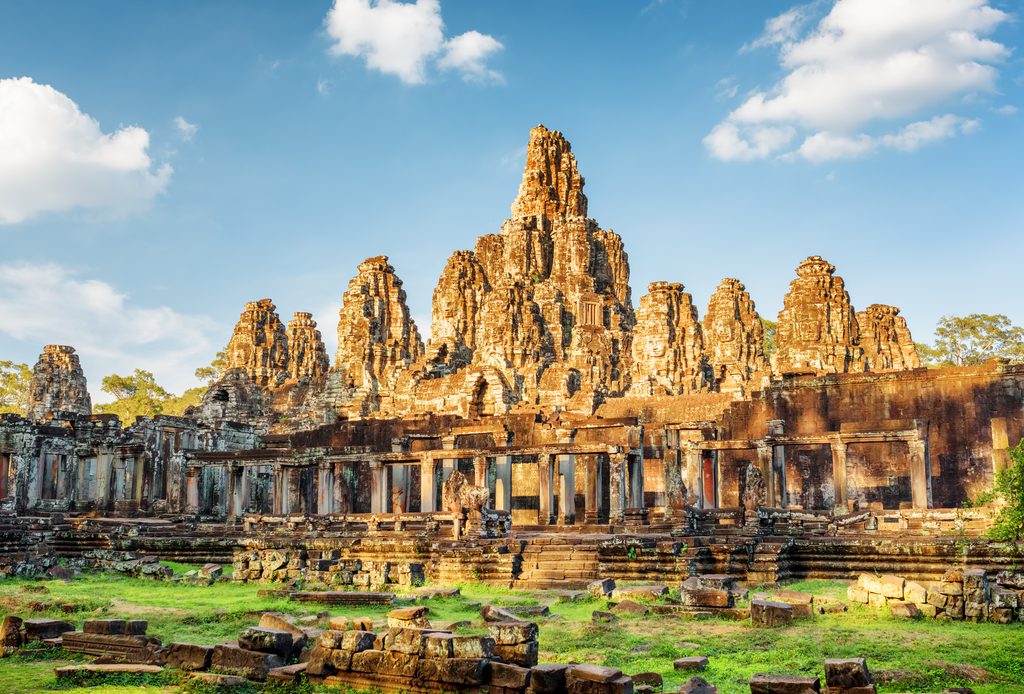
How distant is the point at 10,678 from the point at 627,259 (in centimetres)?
6890

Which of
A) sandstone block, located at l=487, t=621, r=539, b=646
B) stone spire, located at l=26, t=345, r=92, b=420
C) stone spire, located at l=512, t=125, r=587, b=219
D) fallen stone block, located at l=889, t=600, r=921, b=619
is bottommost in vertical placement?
fallen stone block, located at l=889, t=600, r=921, b=619

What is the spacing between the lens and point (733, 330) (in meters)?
62.2

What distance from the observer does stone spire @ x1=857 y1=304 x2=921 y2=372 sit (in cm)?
5981

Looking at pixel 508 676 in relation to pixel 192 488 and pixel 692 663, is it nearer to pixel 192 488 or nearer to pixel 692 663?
pixel 692 663

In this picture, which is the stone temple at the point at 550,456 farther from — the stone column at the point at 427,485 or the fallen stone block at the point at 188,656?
the fallen stone block at the point at 188,656

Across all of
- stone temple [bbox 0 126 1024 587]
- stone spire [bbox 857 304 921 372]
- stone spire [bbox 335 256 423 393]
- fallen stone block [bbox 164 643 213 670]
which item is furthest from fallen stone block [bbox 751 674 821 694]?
stone spire [bbox 857 304 921 372]

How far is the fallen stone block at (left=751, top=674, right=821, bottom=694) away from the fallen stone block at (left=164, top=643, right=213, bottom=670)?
548cm

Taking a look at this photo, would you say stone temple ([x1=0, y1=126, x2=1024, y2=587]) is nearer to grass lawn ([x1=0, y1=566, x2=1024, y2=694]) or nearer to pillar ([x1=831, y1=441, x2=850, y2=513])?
pillar ([x1=831, y1=441, x2=850, y2=513])

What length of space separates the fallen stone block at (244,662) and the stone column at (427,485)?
18645 millimetres

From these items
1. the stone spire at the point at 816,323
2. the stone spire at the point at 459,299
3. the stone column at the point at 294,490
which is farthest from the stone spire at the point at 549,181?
the stone column at the point at 294,490

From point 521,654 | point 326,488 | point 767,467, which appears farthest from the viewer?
point 326,488

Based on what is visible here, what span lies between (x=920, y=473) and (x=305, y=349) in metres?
54.6

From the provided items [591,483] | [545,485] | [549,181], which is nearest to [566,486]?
[591,483]

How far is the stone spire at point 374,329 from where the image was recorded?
47.2 meters
